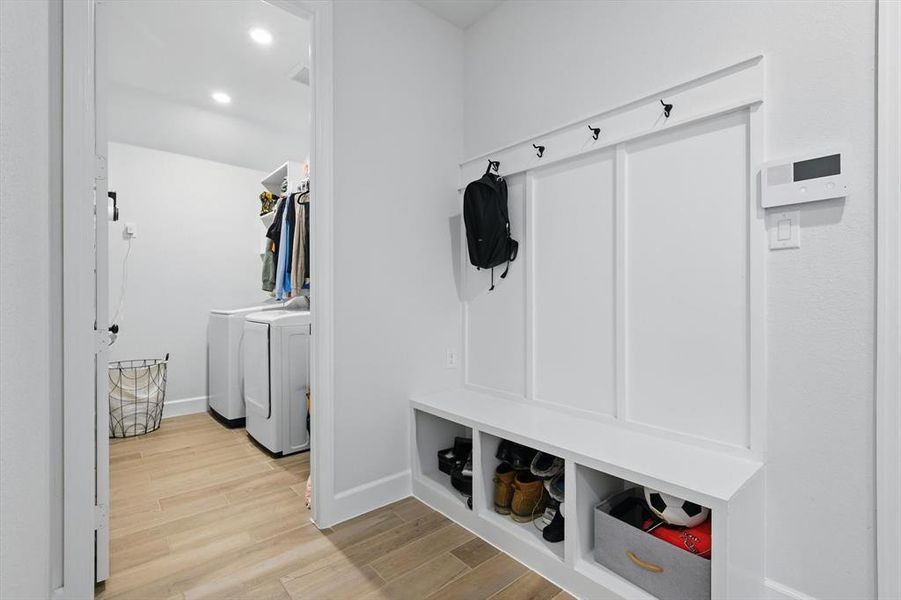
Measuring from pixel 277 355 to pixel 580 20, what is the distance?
254 centimetres

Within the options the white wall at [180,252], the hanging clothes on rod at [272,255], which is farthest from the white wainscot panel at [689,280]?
the white wall at [180,252]

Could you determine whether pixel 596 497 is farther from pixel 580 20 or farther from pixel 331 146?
pixel 580 20

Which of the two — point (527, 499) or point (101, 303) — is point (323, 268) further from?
point (527, 499)

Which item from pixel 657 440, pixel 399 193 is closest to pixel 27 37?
pixel 399 193

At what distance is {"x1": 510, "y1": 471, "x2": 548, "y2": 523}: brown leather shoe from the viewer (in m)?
1.86

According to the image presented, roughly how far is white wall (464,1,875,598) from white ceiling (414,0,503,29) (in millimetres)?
1120

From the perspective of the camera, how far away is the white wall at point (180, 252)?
3603 millimetres

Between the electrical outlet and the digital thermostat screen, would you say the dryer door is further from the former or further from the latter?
the digital thermostat screen

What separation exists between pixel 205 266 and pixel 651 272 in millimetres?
3783

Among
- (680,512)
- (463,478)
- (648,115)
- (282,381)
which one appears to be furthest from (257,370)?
(648,115)

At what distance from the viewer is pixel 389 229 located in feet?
7.41

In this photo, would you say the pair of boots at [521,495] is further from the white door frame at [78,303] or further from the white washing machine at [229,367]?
the white washing machine at [229,367]

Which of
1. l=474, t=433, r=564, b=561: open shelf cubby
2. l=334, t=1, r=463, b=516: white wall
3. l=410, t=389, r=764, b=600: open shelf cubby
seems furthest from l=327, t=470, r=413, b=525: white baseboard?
l=474, t=433, r=564, b=561: open shelf cubby

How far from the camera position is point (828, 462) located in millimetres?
1299
